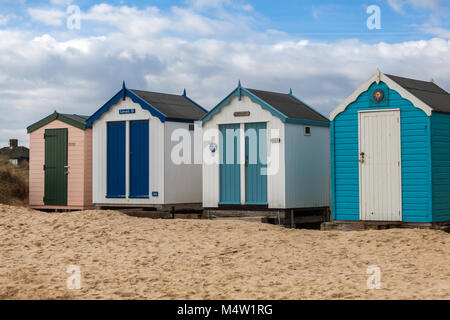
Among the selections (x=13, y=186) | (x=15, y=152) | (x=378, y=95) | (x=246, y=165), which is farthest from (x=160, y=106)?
(x=15, y=152)

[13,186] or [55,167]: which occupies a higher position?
[55,167]

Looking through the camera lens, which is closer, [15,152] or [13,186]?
[13,186]

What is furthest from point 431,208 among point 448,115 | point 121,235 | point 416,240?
point 121,235

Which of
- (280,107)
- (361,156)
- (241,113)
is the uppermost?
(280,107)

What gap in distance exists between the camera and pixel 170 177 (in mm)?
17266

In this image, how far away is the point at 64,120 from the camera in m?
19.9

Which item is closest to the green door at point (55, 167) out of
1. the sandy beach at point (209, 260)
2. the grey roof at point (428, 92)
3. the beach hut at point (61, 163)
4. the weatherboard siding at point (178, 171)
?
the beach hut at point (61, 163)

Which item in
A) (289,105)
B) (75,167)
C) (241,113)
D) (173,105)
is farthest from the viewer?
(75,167)

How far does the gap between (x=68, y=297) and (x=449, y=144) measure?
8.54 m

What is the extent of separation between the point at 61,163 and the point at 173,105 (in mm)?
4080

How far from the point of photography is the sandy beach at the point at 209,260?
8.87 meters

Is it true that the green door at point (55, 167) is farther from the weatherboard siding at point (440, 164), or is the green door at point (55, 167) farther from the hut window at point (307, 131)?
the weatherboard siding at point (440, 164)

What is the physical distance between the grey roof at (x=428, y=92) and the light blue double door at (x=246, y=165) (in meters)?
3.29

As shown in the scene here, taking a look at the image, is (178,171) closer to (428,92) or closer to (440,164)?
(428,92)
